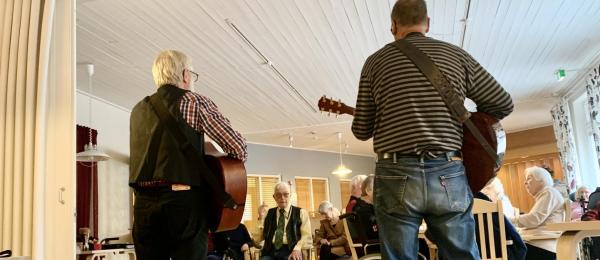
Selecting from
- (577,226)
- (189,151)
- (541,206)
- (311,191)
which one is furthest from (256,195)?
(577,226)

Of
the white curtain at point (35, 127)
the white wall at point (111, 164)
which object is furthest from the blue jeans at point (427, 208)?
the white wall at point (111, 164)

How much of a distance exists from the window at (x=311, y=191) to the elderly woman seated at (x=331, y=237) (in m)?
6.71

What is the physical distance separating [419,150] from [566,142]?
Answer: 8.27 meters

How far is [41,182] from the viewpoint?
1959mm

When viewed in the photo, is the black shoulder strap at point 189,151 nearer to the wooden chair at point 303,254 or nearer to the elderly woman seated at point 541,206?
the elderly woman seated at point 541,206

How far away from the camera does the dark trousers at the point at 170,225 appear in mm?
2006

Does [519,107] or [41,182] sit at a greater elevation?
[519,107]

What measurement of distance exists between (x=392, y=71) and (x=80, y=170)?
6.06 metres

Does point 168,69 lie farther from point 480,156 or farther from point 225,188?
point 480,156

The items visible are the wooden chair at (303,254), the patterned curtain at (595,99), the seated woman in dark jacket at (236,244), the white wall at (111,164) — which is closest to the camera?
the wooden chair at (303,254)

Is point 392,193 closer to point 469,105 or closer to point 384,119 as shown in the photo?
point 384,119

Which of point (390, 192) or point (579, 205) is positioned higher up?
point (390, 192)

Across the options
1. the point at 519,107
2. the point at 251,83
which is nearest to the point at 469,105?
the point at 519,107

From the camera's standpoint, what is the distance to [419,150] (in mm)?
1759
